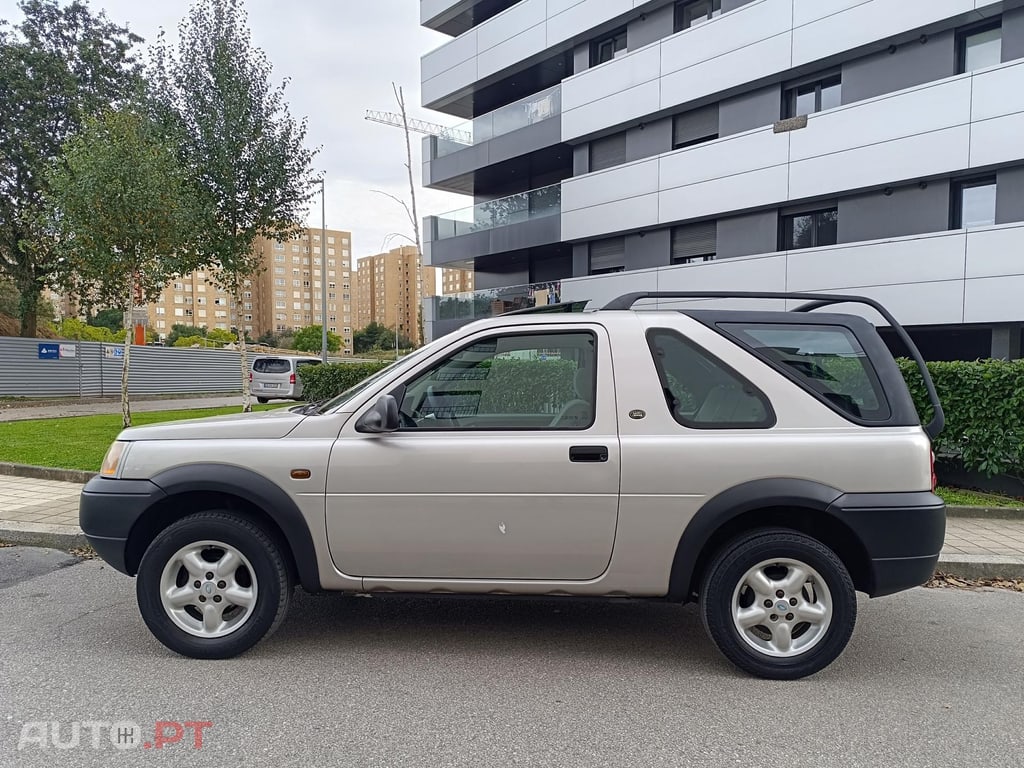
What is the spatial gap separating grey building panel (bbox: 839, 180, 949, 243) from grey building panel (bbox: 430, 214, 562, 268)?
349 inches

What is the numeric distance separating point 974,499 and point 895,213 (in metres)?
10.4

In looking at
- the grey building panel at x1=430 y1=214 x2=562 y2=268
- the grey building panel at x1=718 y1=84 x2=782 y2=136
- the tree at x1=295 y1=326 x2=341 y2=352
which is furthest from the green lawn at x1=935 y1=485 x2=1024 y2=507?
the tree at x1=295 y1=326 x2=341 y2=352

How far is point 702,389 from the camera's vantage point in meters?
3.37

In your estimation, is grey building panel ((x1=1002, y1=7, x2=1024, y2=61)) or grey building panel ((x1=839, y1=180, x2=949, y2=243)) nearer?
grey building panel ((x1=1002, y1=7, x2=1024, y2=61))

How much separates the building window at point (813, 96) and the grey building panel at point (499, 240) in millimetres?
7544

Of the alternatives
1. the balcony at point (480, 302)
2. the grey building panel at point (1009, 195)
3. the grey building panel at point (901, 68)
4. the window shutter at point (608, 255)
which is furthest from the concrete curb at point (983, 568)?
the window shutter at point (608, 255)

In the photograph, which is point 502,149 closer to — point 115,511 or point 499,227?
point 499,227

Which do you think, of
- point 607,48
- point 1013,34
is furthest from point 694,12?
point 1013,34

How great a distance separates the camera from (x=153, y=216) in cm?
1002

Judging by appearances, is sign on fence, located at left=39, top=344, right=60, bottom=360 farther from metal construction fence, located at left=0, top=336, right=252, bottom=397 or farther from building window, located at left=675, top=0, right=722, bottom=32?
building window, located at left=675, top=0, right=722, bottom=32

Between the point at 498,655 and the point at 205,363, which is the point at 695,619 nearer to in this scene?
the point at 498,655

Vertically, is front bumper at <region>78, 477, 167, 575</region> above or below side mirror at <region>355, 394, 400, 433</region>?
below

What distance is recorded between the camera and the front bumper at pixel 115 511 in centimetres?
339

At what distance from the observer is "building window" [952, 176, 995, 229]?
13.9 metres
